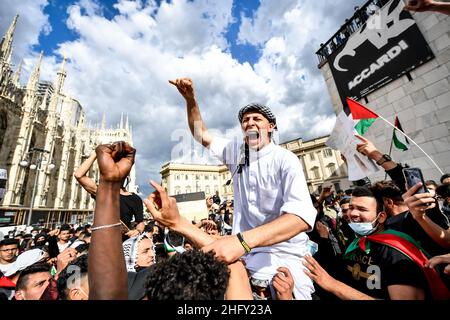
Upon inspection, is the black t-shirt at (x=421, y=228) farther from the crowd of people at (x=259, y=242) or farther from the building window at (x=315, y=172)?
the building window at (x=315, y=172)

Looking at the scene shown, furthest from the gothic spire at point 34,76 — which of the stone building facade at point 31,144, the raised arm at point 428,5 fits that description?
the raised arm at point 428,5

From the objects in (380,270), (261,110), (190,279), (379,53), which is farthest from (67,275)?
(379,53)

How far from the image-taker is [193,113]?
2162 millimetres

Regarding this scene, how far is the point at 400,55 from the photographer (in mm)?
8086

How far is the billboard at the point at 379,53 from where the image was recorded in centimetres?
775

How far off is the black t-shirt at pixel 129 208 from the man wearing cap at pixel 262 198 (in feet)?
7.73

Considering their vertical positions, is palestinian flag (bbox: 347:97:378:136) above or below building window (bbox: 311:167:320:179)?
below

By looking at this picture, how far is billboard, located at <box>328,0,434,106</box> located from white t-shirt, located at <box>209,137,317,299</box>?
984cm

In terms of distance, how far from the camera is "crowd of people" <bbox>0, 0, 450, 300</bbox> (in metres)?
1.00

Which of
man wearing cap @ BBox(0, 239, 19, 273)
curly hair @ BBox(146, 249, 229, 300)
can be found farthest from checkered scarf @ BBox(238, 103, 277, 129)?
man wearing cap @ BBox(0, 239, 19, 273)

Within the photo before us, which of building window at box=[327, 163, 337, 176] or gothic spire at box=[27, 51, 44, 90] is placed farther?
building window at box=[327, 163, 337, 176]

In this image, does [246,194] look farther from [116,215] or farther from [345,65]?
[345,65]

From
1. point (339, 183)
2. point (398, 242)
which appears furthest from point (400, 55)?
point (339, 183)

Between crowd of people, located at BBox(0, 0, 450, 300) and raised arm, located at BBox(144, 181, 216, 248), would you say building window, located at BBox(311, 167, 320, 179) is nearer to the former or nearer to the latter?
crowd of people, located at BBox(0, 0, 450, 300)
